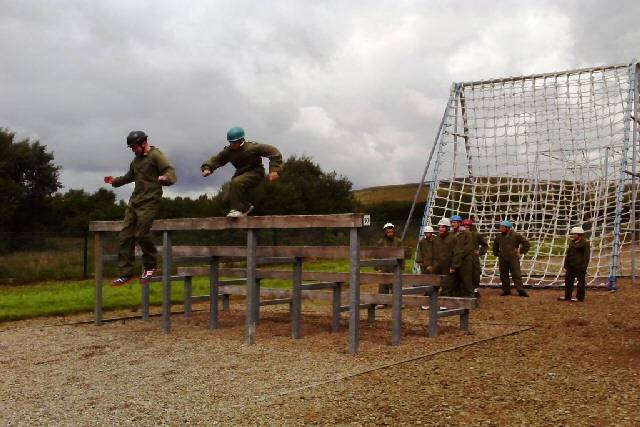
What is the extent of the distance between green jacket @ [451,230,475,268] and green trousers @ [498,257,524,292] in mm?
3148

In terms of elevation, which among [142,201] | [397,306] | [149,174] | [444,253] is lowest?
[397,306]

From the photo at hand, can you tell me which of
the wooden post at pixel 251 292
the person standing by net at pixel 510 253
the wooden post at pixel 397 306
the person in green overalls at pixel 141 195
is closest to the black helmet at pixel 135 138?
the person in green overalls at pixel 141 195

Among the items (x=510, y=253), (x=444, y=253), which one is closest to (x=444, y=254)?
(x=444, y=253)

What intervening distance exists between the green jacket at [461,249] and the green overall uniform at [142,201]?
538 cm

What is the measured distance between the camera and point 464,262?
1271cm

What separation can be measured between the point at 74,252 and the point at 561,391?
63.5ft

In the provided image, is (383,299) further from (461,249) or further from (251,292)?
(461,249)

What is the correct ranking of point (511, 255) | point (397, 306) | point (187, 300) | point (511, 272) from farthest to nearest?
point (511, 255)
point (511, 272)
point (187, 300)
point (397, 306)

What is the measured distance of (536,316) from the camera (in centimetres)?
1220

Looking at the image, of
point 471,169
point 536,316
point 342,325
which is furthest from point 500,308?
point 471,169

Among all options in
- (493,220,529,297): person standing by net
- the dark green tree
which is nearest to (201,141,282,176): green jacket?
(493,220,529,297): person standing by net

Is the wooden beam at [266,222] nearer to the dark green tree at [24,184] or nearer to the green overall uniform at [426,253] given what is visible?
the green overall uniform at [426,253]

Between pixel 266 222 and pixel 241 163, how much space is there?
3.31ft

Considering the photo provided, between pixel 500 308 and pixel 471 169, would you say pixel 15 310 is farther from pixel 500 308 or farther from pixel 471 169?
pixel 471 169
